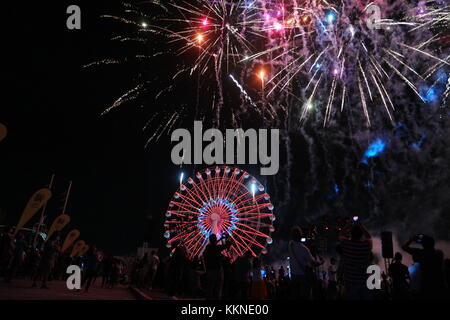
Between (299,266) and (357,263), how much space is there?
142 cm

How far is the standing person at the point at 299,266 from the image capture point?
6633 mm

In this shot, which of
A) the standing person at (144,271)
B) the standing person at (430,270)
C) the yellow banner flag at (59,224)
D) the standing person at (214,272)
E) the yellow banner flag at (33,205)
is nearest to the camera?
the standing person at (430,270)

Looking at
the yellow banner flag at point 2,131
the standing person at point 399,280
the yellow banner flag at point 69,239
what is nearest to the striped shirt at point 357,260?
the standing person at point 399,280

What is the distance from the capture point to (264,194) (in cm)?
2244

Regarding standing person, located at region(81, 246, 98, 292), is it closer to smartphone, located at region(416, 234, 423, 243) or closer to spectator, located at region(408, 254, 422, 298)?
spectator, located at region(408, 254, 422, 298)

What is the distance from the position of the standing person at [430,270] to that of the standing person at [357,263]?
33.6 inches

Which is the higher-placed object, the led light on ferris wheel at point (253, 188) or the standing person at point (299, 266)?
the led light on ferris wheel at point (253, 188)

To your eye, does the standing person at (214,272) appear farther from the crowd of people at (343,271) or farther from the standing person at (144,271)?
the standing person at (144,271)

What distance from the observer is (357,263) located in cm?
551

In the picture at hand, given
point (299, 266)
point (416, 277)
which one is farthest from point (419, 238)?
point (299, 266)

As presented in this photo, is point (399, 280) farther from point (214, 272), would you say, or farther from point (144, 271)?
point (144, 271)
